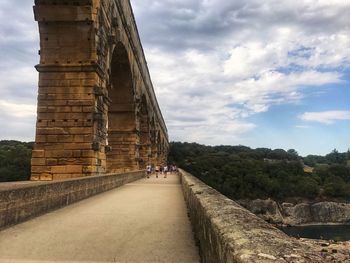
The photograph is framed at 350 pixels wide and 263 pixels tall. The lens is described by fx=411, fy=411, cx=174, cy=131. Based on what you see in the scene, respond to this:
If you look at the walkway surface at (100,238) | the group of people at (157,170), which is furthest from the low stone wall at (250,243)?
the group of people at (157,170)

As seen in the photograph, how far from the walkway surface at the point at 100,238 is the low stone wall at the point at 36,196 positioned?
0.15 m

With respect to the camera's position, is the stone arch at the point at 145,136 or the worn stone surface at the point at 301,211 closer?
the stone arch at the point at 145,136

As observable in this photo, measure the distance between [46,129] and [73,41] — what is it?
2594mm

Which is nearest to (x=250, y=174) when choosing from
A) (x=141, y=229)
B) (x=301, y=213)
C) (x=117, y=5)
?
(x=301, y=213)

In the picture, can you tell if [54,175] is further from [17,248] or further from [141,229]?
[17,248]

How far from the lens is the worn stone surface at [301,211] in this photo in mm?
77812

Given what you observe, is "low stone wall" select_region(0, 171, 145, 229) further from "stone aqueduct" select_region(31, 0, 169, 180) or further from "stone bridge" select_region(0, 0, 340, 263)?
"stone aqueduct" select_region(31, 0, 169, 180)

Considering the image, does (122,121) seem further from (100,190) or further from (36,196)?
(36,196)

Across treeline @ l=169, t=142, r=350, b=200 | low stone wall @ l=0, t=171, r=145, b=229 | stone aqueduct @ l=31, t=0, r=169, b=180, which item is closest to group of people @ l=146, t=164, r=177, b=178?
stone aqueduct @ l=31, t=0, r=169, b=180

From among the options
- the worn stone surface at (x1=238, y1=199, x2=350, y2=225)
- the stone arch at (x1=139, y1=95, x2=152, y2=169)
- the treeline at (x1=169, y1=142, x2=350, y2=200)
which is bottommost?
the worn stone surface at (x1=238, y1=199, x2=350, y2=225)

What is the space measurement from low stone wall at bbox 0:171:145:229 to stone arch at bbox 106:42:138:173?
36.0 ft

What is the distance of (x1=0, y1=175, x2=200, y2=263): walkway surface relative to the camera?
3.97 meters

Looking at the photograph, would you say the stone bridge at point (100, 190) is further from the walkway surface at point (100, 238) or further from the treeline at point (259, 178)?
the treeline at point (259, 178)

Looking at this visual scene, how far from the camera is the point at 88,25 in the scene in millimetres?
11453
